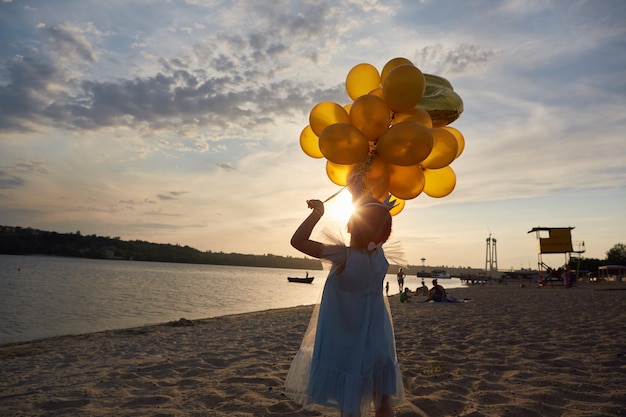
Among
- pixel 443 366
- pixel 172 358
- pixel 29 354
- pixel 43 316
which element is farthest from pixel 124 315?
pixel 443 366

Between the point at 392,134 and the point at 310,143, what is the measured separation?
1104mm

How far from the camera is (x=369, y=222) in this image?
2.84 metres

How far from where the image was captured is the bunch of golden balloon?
10.3 feet

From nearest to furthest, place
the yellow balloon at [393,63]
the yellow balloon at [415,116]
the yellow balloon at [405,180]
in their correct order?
the yellow balloon at [415,116] → the yellow balloon at [405,180] → the yellow balloon at [393,63]

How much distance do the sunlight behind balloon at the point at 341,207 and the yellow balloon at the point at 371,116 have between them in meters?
0.53

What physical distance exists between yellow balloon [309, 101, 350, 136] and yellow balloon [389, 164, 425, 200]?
602mm

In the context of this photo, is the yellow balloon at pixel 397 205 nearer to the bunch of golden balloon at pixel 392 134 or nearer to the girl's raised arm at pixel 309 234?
the bunch of golden balloon at pixel 392 134

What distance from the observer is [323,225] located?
9.57 feet

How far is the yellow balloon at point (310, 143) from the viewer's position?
3992mm

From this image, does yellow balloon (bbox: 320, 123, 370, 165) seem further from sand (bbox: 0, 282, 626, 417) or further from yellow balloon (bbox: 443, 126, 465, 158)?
sand (bbox: 0, 282, 626, 417)

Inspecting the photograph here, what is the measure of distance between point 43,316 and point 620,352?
2042 centimetres

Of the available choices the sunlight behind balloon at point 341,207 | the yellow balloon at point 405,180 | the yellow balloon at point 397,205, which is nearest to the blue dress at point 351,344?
the sunlight behind balloon at point 341,207

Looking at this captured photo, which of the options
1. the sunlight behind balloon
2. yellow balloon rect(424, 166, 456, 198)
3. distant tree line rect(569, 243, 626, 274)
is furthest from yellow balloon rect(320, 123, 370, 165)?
distant tree line rect(569, 243, 626, 274)

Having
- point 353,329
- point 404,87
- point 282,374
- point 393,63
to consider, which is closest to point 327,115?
point 404,87
